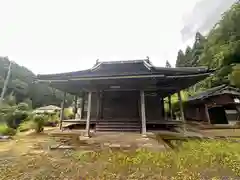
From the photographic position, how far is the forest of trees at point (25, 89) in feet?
110

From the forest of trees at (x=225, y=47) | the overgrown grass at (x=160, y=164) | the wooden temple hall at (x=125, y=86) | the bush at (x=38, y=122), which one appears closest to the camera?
the overgrown grass at (x=160, y=164)

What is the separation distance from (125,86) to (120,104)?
238 centimetres

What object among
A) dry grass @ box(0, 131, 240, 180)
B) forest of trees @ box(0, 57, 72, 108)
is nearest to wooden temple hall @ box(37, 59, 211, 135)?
dry grass @ box(0, 131, 240, 180)

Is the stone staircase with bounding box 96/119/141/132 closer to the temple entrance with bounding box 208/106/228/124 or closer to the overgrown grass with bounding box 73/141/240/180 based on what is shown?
the overgrown grass with bounding box 73/141/240/180

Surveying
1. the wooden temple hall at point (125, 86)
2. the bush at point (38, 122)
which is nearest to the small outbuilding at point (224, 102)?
the wooden temple hall at point (125, 86)

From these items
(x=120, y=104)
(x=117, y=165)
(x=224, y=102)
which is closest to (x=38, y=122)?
(x=120, y=104)

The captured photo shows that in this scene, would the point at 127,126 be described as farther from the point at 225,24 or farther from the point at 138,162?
the point at 225,24

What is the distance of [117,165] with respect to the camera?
428 centimetres

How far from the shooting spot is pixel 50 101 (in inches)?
1484

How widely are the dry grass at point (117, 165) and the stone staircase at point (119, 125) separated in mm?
4702

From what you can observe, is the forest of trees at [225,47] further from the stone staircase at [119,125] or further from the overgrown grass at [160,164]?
the overgrown grass at [160,164]

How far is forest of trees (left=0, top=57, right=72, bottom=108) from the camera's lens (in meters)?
33.5

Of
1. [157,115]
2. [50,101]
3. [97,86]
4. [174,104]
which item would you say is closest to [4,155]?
[97,86]

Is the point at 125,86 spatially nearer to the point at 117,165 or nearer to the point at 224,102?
the point at 117,165
